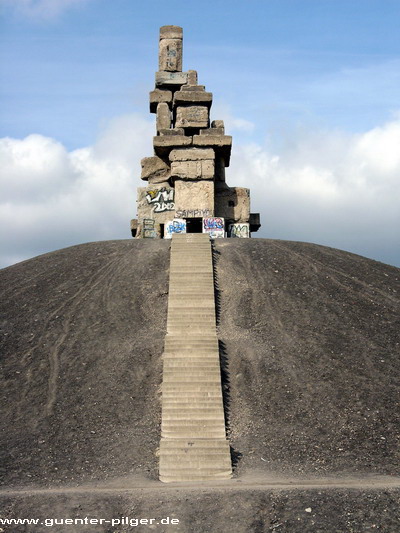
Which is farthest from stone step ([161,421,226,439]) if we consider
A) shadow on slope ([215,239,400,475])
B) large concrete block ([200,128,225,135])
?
large concrete block ([200,128,225,135])

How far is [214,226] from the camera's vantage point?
3309 centimetres

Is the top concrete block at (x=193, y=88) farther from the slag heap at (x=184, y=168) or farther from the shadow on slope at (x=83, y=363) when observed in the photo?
the shadow on slope at (x=83, y=363)

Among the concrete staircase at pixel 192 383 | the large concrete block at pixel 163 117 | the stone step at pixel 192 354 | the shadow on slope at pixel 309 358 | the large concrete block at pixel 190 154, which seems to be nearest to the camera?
the concrete staircase at pixel 192 383

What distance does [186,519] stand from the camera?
1230 cm

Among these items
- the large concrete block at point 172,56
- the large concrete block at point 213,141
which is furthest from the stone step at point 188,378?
the large concrete block at point 172,56

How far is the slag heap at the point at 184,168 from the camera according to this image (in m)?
33.3

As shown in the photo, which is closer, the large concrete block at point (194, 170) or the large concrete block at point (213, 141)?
the large concrete block at point (194, 170)

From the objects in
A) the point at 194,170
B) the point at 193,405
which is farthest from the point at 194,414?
the point at 194,170

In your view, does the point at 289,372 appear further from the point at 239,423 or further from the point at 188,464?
the point at 188,464

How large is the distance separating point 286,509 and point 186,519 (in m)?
2.05

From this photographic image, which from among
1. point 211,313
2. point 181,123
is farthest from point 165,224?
point 211,313

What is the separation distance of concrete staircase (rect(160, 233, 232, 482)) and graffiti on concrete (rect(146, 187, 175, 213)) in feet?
30.1

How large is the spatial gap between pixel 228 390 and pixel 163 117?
2171 cm

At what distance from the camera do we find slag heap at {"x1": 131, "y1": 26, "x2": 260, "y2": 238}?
109 feet
